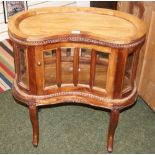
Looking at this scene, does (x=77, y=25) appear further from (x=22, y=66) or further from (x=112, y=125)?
(x=112, y=125)

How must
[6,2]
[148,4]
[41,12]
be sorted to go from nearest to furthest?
1. [41,12]
2. [148,4]
3. [6,2]

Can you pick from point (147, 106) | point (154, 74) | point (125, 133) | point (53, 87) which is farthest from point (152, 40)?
point (53, 87)

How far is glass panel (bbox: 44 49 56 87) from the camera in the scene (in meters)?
1.71

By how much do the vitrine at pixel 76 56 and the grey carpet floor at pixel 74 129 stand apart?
119 millimetres

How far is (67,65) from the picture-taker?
1.87m

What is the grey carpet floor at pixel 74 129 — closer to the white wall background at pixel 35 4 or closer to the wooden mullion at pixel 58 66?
the wooden mullion at pixel 58 66

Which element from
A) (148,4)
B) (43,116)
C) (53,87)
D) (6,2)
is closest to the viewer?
(53,87)

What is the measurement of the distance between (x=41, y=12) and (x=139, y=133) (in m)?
1.12

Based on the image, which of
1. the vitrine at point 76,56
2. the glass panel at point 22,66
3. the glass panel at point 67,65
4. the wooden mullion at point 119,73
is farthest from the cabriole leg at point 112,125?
the glass panel at point 22,66

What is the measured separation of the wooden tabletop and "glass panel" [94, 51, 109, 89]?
0.59 ft

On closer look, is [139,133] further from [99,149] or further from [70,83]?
[70,83]

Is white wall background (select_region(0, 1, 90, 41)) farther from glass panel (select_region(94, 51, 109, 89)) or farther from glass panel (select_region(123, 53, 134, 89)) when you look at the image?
glass panel (select_region(123, 53, 134, 89))

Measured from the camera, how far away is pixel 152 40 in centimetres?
206

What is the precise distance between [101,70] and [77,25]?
0.33m
